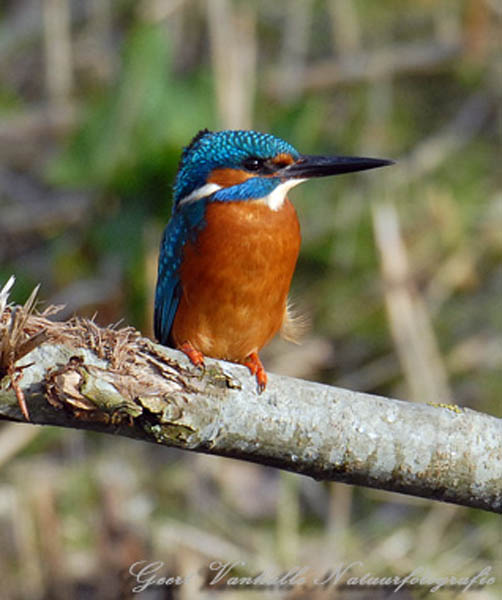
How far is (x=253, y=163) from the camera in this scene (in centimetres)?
258

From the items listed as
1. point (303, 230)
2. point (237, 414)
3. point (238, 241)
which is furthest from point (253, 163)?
point (303, 230)

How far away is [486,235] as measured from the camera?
468 centimetres

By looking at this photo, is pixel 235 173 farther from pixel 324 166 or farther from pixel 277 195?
pixel 324 166

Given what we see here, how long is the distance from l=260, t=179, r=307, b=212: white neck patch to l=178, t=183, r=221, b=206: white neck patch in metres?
0.15

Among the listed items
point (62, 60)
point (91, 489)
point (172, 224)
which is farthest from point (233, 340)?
point (62, 60)

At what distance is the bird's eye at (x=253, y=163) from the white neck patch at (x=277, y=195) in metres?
0.08

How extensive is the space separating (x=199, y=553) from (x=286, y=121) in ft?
7.22

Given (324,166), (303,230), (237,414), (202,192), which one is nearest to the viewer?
(237,414)

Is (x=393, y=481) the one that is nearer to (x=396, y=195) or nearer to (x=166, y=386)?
(x=166, y=386)

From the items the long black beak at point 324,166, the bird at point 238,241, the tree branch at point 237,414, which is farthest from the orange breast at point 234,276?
the tree branch at point 237,414

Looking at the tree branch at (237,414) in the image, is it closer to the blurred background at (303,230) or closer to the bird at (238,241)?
the bird at (238,241)

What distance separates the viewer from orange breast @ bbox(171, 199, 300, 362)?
99.7 inches

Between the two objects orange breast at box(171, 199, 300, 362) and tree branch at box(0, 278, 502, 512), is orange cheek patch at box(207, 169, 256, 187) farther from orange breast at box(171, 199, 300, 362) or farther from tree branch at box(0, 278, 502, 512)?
tree branch at box(0, 278, 502, 512)

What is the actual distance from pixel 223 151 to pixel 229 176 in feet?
0.25
